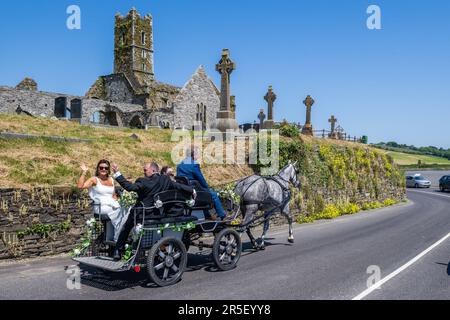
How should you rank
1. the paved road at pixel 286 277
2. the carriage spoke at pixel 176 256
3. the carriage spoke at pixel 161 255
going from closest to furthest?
1. the paved road at pixel 286 277
2. the carriage spoke at pixel 161 255
3. the carriage spoke at pixel 176 256

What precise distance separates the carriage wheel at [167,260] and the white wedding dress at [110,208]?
0.82 metres

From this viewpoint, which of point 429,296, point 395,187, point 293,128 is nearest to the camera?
point 429,296

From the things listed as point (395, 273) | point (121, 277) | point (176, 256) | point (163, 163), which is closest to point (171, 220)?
point (176, 256)

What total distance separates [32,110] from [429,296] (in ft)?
115

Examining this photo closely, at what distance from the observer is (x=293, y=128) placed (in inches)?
859

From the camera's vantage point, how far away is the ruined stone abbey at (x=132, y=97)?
34906 mm

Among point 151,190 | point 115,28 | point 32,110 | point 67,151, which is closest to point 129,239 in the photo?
point 151,190

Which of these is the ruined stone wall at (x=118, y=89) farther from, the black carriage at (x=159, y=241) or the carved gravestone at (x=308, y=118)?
the black carriage at (x=159, y=241)

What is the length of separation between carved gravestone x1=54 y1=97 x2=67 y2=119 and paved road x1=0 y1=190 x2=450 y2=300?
2939 cm

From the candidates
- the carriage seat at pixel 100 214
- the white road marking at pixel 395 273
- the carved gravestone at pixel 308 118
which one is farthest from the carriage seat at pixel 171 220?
the carved gravestone at pixel 308 118

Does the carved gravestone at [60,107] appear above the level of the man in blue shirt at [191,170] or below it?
above

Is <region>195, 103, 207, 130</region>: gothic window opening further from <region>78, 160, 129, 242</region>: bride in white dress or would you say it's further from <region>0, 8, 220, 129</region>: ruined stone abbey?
<region>78, 160, 129, 242</region>: bride in white dress

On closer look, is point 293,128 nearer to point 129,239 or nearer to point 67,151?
point 67,151

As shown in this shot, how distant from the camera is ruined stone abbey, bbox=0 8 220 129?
34906 mm
